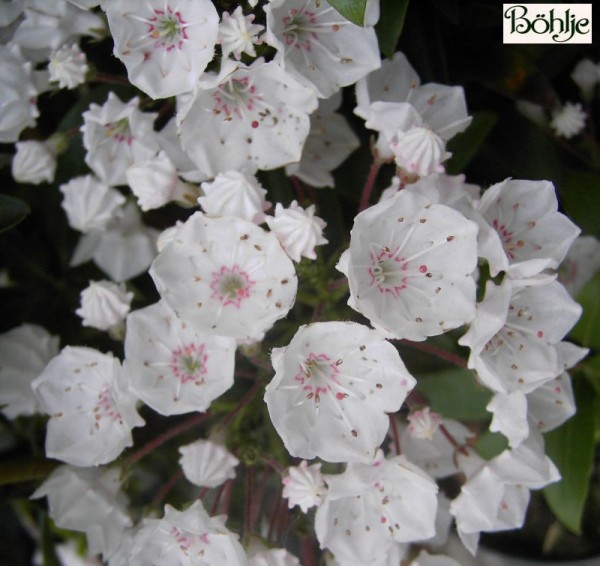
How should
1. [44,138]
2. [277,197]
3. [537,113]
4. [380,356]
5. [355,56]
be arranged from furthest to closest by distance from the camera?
[537,113], [44,138], [277,197], [355,56], [380,356]

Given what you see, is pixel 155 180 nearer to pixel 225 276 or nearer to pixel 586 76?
pixel 225 276

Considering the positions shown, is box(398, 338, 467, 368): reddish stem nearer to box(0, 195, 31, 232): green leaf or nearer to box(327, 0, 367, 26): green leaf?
box(327, 0, 367, 26): green leaf

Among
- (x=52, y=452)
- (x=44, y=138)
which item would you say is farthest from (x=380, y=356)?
(x=44, y=138)

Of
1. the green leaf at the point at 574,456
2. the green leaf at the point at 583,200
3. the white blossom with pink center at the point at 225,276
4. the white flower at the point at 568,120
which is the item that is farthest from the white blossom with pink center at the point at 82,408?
the white flower at the point at 568,120

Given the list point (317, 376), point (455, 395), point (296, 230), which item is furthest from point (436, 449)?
point (296, 230)

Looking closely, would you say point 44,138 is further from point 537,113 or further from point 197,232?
point 537,113

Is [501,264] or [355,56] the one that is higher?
[355,56]
